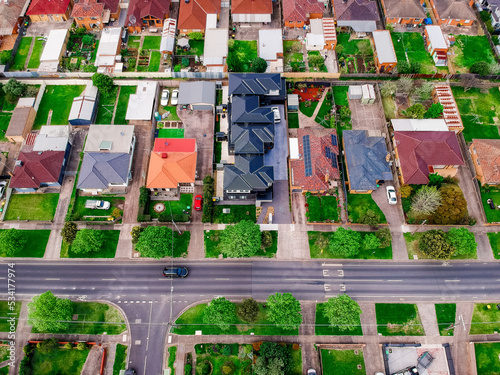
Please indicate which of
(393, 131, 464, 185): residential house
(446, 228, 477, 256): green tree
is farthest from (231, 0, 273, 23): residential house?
(446, 228, 477, 256): green tree

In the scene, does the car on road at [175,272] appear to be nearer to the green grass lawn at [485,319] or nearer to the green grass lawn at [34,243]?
the green grass lawn at [34,243]

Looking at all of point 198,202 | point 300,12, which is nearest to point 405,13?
point 300,12

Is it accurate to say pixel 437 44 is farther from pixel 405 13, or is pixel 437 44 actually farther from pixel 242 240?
pixel 242 240

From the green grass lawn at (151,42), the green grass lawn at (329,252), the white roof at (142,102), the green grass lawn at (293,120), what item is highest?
the green grass lawn at (151,42)

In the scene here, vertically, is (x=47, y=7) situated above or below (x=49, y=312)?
above

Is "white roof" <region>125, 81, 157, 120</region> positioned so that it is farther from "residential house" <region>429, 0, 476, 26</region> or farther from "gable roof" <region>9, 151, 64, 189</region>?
"residential house" <region>429, 0, 476, 26</region>

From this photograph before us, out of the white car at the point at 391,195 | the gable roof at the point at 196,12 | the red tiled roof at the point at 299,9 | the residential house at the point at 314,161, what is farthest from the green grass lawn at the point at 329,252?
the gable roof at the point at 196,12
